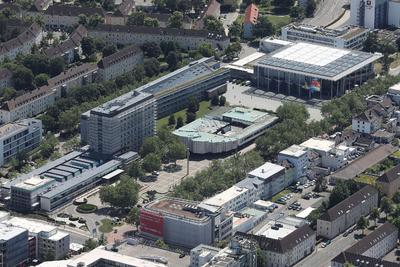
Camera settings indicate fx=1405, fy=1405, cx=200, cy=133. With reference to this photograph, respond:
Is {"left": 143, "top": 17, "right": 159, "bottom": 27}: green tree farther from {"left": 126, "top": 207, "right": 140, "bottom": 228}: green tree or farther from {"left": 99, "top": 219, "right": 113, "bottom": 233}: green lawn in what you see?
{"left": 126, "top": 207, "right": 140, "bottom": 228}: green tree

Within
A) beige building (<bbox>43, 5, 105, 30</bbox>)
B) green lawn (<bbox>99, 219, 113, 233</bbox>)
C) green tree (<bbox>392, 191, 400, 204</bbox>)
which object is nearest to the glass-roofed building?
green tree (<bbox>392, 191, 400, 204</bbox>)

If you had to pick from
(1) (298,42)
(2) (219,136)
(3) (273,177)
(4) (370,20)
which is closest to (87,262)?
(3) (273,177)

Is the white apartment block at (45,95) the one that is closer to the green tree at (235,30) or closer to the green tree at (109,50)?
the green tree at (109,50)

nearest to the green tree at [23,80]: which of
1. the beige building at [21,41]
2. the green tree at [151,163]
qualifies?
the beige building at [21,41]

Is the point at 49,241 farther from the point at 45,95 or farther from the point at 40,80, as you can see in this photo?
the point at 40,80

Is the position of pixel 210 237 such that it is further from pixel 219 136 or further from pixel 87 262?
pixel 219 136

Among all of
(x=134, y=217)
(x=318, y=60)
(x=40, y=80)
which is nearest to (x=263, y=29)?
(x=318, y=60)
